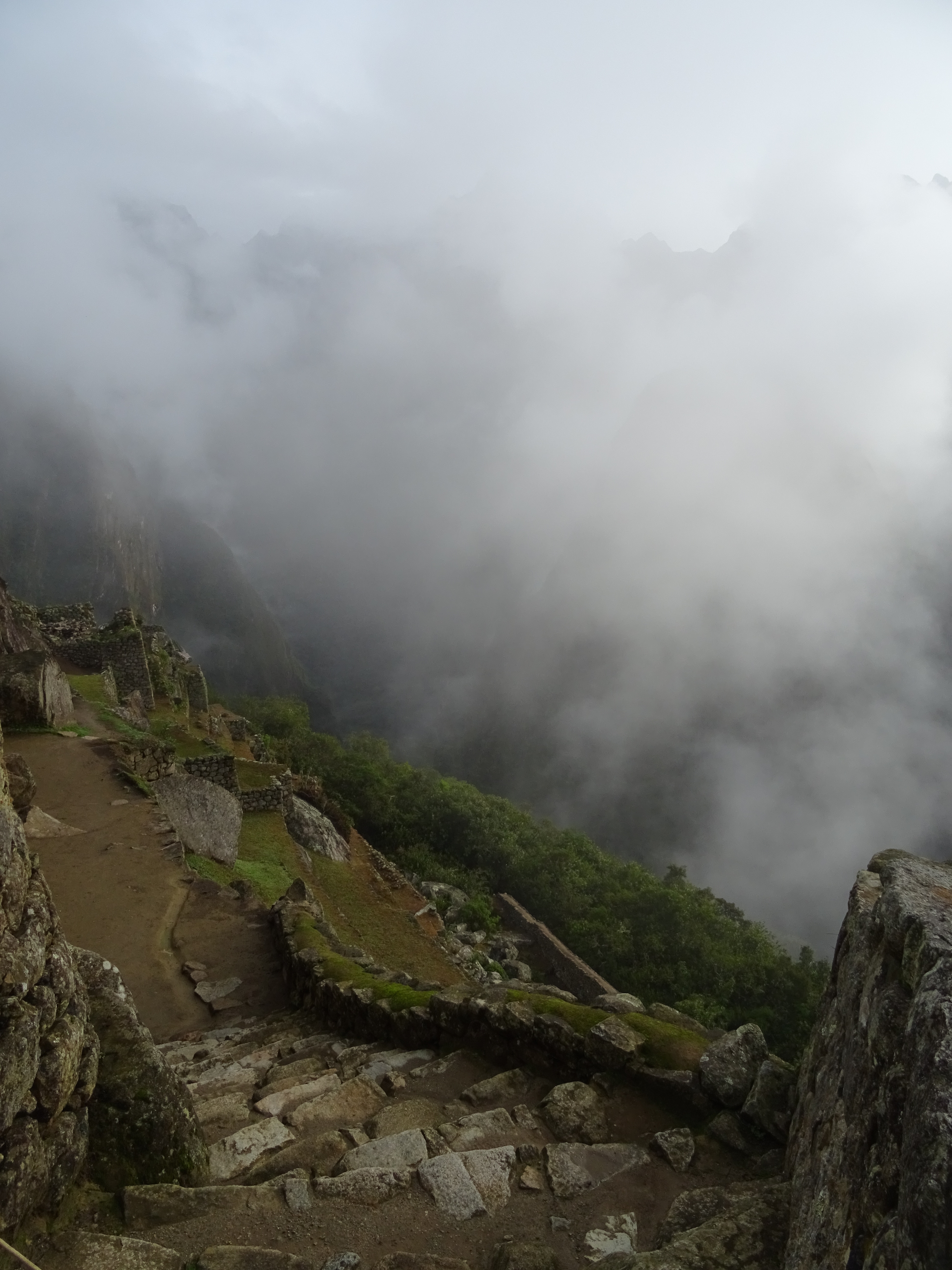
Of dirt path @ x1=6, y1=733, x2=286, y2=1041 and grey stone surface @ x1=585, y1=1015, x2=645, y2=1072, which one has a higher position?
grey stone surface @ x1=585, y1=1015, x2=645, y2=1072

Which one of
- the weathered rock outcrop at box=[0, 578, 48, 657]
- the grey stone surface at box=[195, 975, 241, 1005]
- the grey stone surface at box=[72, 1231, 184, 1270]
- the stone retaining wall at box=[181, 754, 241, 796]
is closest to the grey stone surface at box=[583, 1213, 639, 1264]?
the grey stone surface at box=[72, 1231, 184, 1270]

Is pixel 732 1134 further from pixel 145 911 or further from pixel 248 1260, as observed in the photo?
pixel 145 911

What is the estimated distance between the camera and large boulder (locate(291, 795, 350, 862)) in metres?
24.5

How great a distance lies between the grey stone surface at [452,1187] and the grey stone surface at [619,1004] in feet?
9.36

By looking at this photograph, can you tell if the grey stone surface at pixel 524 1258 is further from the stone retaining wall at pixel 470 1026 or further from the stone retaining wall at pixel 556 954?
the stone retaining wall at pixel 556 954

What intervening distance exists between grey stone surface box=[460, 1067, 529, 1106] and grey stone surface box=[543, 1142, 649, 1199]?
124 cm

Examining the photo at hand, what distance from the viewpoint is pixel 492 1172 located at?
5.78m

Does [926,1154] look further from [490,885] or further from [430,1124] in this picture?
[490,885]

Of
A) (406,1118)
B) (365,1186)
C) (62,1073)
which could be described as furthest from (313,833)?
(62,1073)

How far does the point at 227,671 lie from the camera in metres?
90.6

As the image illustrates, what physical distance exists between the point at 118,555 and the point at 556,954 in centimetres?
7207

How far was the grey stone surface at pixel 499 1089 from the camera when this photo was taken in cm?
733

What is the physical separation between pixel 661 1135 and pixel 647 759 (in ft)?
373

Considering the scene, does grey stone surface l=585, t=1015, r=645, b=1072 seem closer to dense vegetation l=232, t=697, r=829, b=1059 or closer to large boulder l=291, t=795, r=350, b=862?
large boulder l=291, t=795, r=350, b=862
